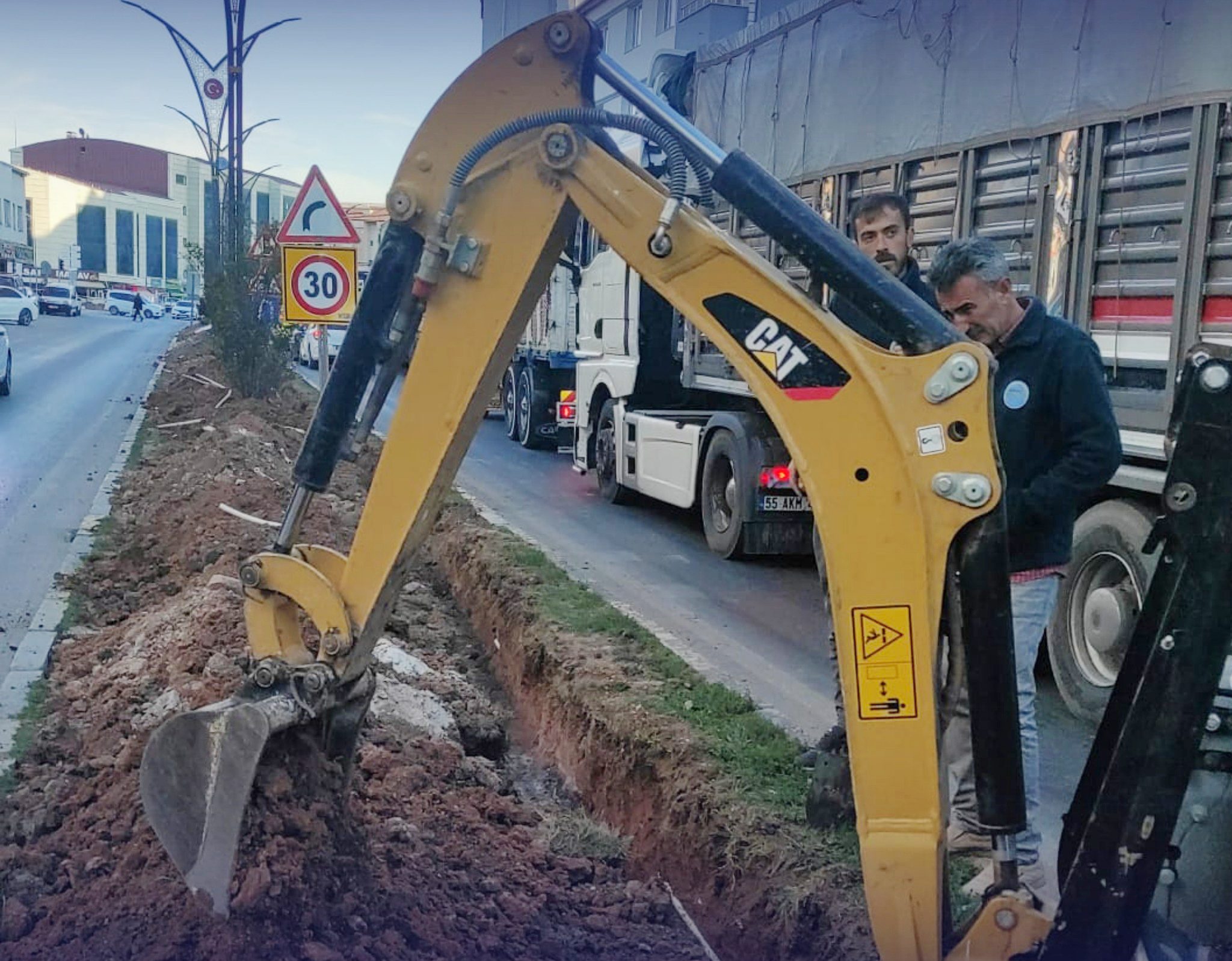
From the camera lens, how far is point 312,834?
3158 millimetres

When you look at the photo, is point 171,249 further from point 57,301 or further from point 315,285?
point 315,285

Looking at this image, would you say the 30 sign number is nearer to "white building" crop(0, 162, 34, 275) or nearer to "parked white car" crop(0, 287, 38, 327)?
"parked white car" crop(0, 287, 38, 327)

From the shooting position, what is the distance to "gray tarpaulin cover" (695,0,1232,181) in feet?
16.7

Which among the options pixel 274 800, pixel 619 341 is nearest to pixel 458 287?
pixel 274 800

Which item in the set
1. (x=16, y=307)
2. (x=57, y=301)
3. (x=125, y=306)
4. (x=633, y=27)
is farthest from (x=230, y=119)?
(x=125, y=306)

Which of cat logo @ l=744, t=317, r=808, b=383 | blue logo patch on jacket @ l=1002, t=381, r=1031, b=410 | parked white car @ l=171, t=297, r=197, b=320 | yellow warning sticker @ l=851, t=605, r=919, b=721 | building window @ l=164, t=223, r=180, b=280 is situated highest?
building window @ l=164, t=223, r=180, b=280

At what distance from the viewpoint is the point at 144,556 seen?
812 cm

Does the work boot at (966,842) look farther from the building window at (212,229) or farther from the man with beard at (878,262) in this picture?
the building window at (212,229)

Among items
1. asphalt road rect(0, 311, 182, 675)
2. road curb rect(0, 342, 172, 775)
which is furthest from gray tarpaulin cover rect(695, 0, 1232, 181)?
asphalt road rect(0, 311, 182, 675)

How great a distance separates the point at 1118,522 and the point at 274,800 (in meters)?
4.07

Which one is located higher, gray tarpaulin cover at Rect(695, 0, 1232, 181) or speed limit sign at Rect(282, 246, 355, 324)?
gray tarpaulin cover at Rect(695, 0, 1232, 181)

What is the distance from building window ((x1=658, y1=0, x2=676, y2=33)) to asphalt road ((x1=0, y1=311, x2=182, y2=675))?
650 inches

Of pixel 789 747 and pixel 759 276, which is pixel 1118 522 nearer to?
pixel 789 747

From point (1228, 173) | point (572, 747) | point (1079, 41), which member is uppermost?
point (1079, 41)
